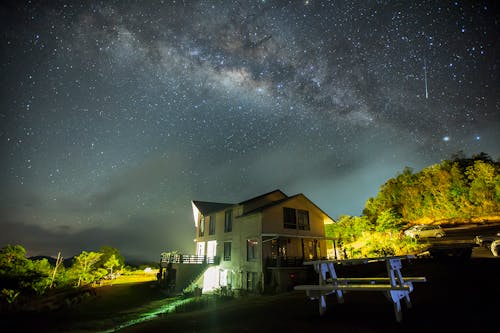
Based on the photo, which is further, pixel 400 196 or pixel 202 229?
pixel 400 196

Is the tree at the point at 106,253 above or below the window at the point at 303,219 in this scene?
below

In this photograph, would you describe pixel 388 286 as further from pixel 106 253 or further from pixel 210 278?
pixel 106 253

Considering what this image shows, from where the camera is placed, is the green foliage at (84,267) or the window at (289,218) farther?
the green foliage at (84,267)

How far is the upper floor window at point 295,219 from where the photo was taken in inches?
1001

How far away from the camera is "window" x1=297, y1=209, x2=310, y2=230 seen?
26508 millimetres

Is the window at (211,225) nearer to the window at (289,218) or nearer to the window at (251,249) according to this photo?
the window at (251,249)

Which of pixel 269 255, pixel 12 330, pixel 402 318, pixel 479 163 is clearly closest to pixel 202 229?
pixel 269 255

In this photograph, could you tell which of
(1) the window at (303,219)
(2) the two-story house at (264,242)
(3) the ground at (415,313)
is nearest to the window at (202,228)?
(2) the two-story house at (264,242)

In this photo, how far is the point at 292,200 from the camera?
26156 mm

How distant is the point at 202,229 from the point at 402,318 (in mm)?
30487

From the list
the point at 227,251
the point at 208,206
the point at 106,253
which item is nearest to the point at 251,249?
the point at 227,251

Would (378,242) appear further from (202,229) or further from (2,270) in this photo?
(2,270)

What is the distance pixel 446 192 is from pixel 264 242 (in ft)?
113

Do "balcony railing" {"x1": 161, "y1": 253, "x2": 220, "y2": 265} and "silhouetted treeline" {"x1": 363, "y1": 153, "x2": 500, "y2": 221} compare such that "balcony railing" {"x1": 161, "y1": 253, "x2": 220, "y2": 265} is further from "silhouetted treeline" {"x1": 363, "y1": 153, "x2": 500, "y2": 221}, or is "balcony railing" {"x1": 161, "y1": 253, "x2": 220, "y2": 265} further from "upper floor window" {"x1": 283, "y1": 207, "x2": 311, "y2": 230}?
"silhouetted treeline" {"x1": 363, "y1": 153, "x2": 500, "y2": 221}
